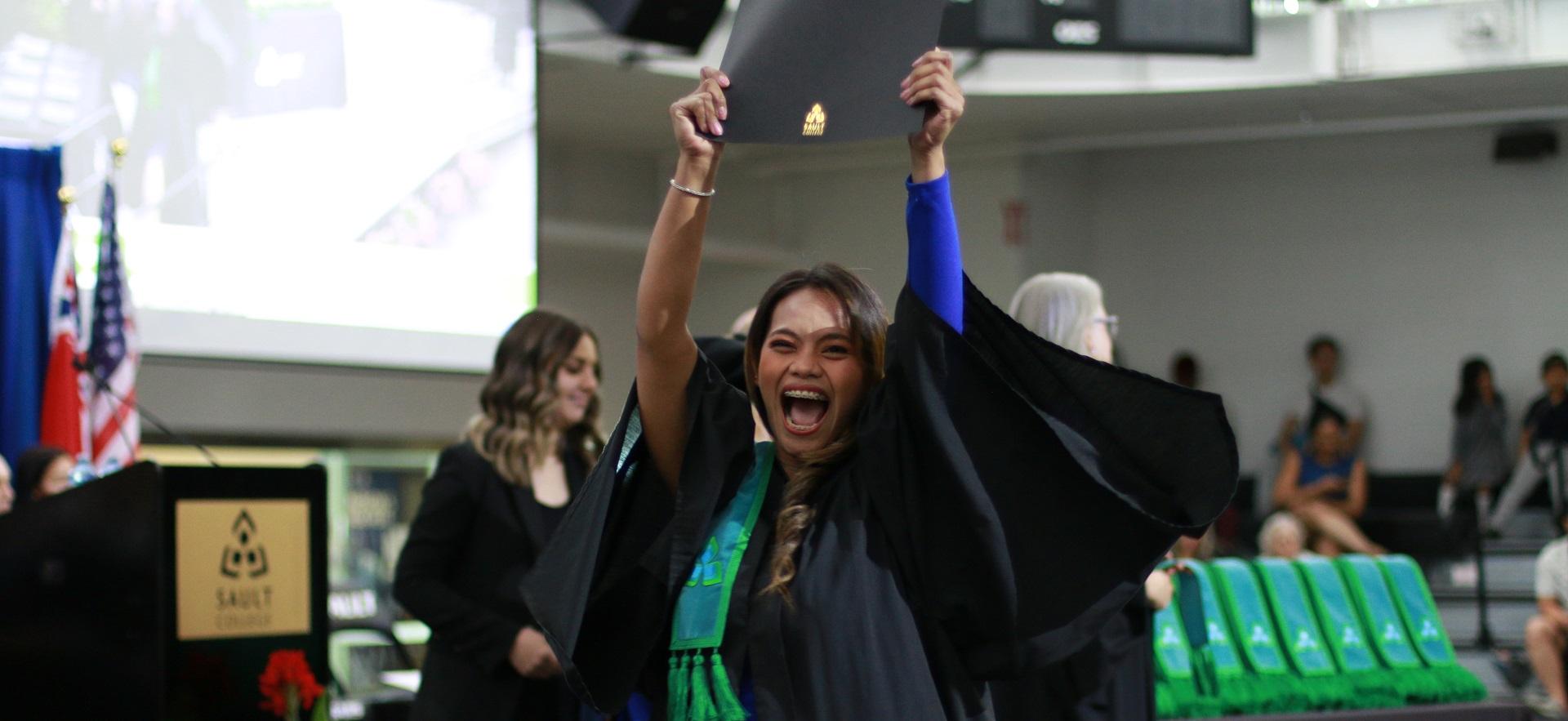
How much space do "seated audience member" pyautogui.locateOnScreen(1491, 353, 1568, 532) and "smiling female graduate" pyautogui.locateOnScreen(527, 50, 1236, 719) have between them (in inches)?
398

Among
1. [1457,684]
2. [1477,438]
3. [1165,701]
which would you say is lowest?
[1457,684]

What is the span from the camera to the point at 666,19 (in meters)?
9.05

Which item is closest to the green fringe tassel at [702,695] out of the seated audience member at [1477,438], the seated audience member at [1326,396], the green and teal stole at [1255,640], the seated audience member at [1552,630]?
the green and teal stole at [1255,640]

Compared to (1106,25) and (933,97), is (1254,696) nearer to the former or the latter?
(1106,25)

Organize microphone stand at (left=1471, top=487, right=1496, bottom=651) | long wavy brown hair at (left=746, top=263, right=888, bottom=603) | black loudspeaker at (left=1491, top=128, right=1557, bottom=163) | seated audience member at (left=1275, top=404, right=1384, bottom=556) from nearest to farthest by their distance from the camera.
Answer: long wavy brown hair at (left=746, top=263, right=888, bottom=603) < microphone stand at (left=1471, top=487, right=1496, bottom=651) < seated audience member at (left=1275, top=404, right=1384, bottom=556) < black loudspeaker at (left=1491, top=128, right=1557, bottom=163)

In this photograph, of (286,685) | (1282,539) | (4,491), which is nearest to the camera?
(286,685)

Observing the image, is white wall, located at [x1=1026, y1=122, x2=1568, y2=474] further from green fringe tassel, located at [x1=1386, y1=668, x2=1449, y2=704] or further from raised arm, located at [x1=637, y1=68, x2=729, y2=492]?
raised arm, located at [x1=637, y1=68, x2=729, y2=492]

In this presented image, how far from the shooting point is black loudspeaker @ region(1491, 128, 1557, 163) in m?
12.7

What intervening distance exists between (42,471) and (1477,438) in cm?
1043

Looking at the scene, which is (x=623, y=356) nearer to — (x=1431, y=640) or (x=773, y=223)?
(x=773, y=223)

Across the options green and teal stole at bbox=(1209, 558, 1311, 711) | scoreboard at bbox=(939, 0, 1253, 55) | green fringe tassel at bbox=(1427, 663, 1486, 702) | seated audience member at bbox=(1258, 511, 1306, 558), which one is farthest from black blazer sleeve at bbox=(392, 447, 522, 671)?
seated audience member at bbox=(1258, 511, 1306, 558)

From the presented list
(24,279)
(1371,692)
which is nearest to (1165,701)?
(1371,692)

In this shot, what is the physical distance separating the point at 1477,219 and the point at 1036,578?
498 inches

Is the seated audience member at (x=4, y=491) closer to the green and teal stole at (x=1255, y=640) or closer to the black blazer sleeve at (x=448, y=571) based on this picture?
the black blazer sleeve at (x=448, y=571)
